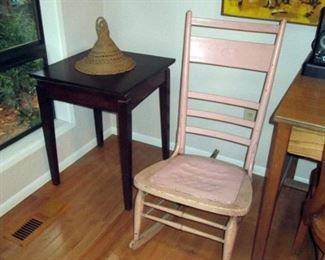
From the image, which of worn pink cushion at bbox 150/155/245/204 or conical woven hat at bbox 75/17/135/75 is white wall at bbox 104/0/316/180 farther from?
worn pink cushion at bbox 150/155/245/204

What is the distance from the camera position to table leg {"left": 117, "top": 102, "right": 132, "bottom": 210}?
5.23ft

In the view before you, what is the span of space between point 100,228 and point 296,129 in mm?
1066

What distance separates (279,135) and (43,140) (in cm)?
130

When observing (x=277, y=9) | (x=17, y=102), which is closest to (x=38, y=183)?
(x=17, y=102)

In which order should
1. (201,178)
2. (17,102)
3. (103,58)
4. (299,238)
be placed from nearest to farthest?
(201,178)
(299,238)
(103,58)
(17,102)

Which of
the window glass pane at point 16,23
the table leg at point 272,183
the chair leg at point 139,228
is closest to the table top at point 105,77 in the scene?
the window glass pane at point 16,23

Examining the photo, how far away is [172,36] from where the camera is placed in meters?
2.04

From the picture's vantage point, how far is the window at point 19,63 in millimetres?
1780

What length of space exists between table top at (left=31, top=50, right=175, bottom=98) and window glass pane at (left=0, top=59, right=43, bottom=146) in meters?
0.22

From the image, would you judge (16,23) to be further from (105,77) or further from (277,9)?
(277,9)

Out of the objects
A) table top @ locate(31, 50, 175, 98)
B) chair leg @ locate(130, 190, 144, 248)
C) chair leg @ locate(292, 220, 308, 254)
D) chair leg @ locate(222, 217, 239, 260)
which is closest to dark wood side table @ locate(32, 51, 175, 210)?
table top @ locate(31, 50, 175, 98)

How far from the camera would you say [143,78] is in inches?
66.4

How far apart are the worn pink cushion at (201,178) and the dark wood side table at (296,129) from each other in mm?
157

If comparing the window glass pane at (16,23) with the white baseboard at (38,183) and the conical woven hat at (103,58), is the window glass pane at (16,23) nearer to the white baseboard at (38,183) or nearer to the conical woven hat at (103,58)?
the conical woven hat at (103,58)
